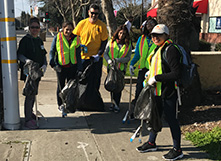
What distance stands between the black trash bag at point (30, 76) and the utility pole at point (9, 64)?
174 mm

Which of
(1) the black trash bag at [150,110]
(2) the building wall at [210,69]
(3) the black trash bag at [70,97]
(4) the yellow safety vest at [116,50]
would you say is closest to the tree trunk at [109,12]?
(2) the building wall at [210,69]

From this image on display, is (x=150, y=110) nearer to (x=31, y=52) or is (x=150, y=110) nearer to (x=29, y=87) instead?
(x=29, y=87)

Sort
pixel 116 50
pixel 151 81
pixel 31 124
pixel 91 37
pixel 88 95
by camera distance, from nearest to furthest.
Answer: pixel 151 81
pixel 31 124
pixel 116 50
pixel 91 37
pixel 88 95

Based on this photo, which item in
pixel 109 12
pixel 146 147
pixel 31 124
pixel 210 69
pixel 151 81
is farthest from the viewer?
pixel 109 12

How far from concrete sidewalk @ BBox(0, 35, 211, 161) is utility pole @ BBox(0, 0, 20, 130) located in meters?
0.24

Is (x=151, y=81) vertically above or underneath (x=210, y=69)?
above

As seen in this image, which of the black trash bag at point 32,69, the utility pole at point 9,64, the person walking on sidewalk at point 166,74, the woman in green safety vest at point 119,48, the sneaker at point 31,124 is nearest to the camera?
the person walking on sidewalk at point 166,74

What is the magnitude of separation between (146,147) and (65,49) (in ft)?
7.60

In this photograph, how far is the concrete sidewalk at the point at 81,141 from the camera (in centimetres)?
397

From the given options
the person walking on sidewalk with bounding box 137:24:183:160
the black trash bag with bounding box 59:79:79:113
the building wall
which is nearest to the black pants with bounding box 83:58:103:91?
the black trash bag with bounding box 59:79:79:113

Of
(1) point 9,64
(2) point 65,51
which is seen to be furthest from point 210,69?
(1) point 9,64

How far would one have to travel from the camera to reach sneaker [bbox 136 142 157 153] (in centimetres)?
412

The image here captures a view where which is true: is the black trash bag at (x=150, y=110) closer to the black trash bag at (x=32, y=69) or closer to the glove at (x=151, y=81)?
the glove at (x=151, y=81)

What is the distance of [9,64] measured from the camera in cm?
457
